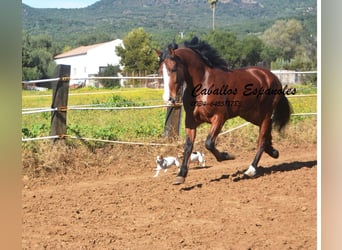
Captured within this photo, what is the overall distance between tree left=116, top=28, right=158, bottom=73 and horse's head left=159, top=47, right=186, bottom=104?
0.06m

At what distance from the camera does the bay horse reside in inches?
139

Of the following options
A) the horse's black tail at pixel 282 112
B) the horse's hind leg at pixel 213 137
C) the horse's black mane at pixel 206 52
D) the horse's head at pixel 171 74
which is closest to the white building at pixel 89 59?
the horse's head at pixel 171 74

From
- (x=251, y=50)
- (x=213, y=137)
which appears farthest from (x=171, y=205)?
(x=251, y=50)

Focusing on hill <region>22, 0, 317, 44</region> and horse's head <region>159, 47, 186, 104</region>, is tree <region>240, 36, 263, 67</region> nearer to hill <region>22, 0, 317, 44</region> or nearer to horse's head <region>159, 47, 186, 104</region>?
hill <region>22, 0, 317, 44</region>

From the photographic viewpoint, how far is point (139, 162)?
3.50 meters

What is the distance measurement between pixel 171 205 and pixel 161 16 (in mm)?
1294

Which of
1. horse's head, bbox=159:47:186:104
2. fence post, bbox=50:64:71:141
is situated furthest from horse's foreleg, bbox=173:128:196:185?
fence post, bbox=50:64:71:141

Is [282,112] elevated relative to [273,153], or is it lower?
elevated

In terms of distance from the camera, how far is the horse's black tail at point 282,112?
374cm

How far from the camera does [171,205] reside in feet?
11.5

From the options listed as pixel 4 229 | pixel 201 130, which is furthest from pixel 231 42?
pixel 4 229

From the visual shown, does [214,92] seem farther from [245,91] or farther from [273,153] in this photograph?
[273,153]

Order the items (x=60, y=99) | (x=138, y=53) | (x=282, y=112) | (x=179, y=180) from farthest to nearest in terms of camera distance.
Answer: (x=282, y=112) < (x=179, y=180) < (x=138, y=53) < (x=60, y=99)

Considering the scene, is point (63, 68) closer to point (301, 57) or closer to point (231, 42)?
point (231, 42)
